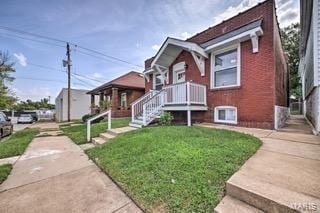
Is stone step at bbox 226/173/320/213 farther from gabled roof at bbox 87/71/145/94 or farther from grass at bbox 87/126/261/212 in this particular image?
gabled roof at bbox 87/71/145/94

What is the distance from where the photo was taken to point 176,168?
2.92 m

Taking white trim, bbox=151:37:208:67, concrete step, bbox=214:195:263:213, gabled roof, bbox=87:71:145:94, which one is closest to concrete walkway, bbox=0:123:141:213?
concrete step, bbox=214:195:263:213

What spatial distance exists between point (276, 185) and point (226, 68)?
6.11 m

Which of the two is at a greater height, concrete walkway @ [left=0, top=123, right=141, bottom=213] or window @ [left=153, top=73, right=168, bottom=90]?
→ window @ [left=153, top=73, right=168, bottom=90]

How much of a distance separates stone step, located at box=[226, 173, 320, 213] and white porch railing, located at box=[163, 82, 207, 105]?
4997 millimetres

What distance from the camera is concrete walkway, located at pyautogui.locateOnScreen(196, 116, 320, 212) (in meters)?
1.78

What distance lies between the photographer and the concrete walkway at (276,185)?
5.86 feet

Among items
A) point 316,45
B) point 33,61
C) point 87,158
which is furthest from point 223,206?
point 33,61

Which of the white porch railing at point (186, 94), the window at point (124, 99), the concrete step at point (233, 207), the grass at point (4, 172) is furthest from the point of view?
the window at point (124, 99)

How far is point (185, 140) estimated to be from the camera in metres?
4.33

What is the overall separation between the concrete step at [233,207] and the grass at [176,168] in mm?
90

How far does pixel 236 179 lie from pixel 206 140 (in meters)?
1.92

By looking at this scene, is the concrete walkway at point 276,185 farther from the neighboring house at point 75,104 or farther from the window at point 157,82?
the neighboring house at point 75,104

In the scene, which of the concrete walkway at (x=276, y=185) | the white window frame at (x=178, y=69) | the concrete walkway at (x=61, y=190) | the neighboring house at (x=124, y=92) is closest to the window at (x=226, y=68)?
the white window frame at (x=178, y=69)
